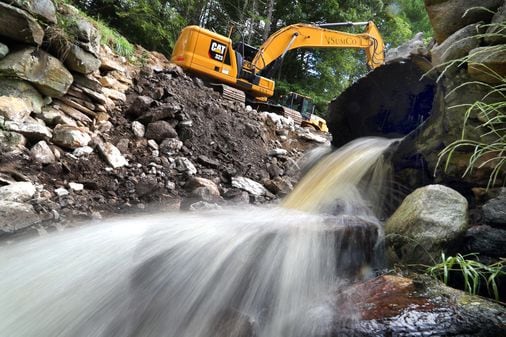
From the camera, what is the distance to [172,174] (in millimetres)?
4055

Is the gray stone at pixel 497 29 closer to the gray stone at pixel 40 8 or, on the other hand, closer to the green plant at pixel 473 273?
the green plant at pixel 473 273

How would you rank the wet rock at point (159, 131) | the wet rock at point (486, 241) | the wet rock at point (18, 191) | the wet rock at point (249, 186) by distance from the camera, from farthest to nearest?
the wet rock at point (159, 131), the wet rock at point (249, 186), the wet rock at point (18, 191), the wet rock at point (486, 241)

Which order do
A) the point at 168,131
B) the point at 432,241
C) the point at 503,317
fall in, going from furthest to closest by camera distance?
the point at 168,131 → the point at 432,241 → the point at 503,317

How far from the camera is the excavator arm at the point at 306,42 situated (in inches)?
303

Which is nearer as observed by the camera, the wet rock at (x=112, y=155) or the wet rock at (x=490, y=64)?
the wet rock at (x=490, y=64)

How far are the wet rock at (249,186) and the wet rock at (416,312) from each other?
8.80 ft

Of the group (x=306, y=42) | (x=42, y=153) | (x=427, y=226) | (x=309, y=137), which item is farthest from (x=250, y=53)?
(x=427, y=226)

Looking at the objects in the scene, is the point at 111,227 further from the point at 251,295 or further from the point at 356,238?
the point at 356,238

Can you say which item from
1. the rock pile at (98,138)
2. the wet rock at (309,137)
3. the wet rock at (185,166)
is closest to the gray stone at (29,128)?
the rock pile at (98,138)

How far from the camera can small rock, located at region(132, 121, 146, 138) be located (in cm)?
438

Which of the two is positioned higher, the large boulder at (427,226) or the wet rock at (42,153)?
the large boulder at (427,226)

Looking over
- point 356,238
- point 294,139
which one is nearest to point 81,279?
point 356,238

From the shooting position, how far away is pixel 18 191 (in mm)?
2846

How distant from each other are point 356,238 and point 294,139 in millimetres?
4201
